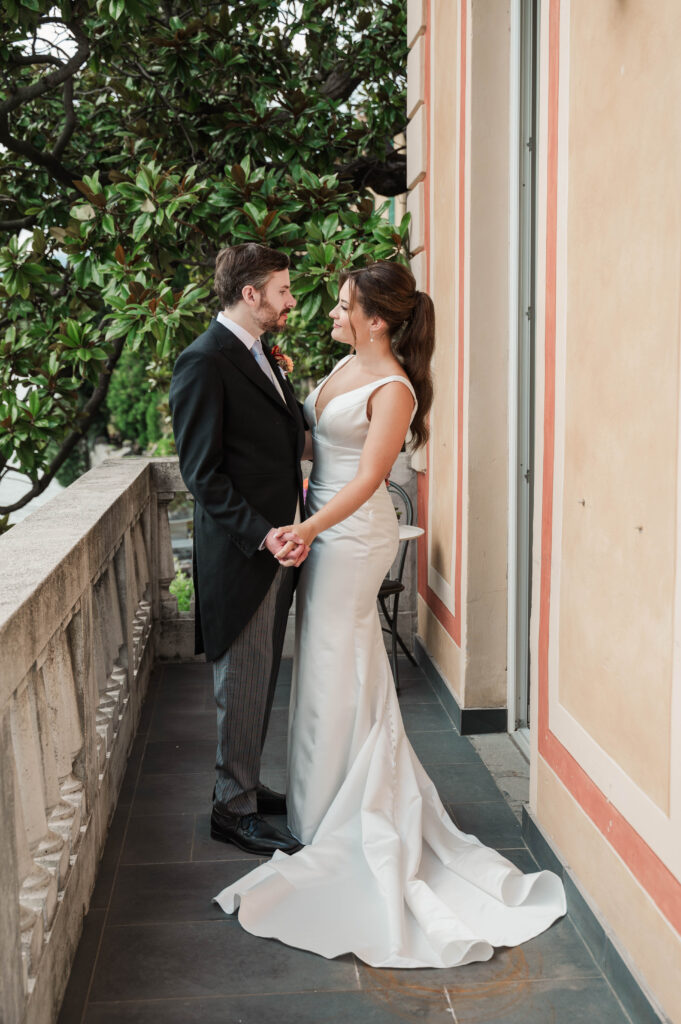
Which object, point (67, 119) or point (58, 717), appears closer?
point (58, 717)

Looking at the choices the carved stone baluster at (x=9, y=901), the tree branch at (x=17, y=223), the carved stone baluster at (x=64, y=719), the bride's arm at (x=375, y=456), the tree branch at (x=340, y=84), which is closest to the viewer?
the carved stone baluster at (x=9, y=901)

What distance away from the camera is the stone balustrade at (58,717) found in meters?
2.12

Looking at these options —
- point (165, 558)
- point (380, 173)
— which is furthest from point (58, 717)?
point (380, 173)

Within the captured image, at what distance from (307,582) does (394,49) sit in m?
4.95

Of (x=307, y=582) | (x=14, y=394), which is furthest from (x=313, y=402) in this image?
(x=14, y=394)

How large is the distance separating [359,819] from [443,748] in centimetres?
118

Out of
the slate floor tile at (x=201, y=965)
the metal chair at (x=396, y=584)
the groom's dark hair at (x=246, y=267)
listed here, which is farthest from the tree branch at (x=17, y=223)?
the slate floor tile at (x=201, y=965)

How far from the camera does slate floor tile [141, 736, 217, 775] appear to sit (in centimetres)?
418

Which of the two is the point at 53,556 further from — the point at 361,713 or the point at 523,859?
the point at 523,859

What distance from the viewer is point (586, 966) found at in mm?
2713

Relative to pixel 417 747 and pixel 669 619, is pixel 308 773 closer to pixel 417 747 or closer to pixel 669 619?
pixel 417 747

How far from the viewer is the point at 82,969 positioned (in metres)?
2.73

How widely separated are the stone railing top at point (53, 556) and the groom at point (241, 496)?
0.40 meters

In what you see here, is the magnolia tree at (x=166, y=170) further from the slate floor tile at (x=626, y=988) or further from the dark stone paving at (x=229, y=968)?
the slate floor tile at (x=626, y=988)
